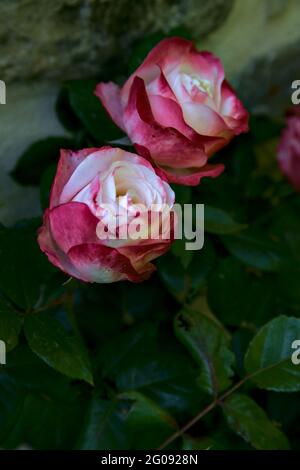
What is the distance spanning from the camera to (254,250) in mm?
891

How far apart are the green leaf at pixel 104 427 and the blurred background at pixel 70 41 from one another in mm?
262

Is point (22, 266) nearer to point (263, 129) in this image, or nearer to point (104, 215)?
point (104, 215)

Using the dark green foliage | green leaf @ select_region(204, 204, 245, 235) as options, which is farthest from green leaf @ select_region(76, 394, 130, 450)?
green leaf @ select_region(204, 204, 245, 235)

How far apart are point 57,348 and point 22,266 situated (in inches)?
4.0

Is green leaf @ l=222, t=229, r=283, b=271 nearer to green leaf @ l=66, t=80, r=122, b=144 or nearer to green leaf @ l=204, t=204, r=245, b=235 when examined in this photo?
green leaf @ l=204, t=204, r=245, b=235

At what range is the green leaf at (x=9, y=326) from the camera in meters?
0.62

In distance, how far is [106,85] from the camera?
0.71 m

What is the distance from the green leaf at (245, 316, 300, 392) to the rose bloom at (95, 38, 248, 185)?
0.19m

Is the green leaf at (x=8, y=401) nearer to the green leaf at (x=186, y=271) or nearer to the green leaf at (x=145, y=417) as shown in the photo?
the green leaf at (x=145, y=417)

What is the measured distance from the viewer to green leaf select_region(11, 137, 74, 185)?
2.73 feet

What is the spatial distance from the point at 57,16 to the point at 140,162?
27cm

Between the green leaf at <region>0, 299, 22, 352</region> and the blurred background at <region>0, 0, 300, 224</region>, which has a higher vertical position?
the blurred background at <region>0, 0, 300, 224</region>

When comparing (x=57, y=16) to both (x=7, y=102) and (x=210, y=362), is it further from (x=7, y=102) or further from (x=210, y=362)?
(x=210, y=362)

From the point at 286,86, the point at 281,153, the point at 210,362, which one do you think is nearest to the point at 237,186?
the point at 281,153
